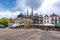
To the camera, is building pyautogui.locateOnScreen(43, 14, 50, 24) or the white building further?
building pyautogui.locateOnScreen(43, 14, 50, 24)

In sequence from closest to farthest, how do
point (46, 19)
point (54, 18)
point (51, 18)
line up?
point (54, 18) → point (51, 18) → point (46, 19)

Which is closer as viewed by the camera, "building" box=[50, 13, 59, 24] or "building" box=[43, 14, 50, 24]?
"building" box=[50, 13, 59, 24]

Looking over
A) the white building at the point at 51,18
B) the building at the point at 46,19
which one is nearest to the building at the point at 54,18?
the white building at the point at 51,18

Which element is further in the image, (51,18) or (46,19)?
(46,19)

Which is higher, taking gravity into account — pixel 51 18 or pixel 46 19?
pixel 51 18

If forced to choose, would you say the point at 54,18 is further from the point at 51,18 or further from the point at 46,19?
the point at 46,19

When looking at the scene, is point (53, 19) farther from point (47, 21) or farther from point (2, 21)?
point (2, 21)

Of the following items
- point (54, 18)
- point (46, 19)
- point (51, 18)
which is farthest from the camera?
point (46, 19)

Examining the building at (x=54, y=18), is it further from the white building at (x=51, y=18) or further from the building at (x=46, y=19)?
the building at (x=46, y=19)

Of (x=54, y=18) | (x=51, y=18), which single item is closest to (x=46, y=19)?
(x=51, y=18)

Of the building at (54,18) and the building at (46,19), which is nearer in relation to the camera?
the building at (54,18)

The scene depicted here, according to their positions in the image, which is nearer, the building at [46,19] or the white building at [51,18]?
the white building at [51,18]

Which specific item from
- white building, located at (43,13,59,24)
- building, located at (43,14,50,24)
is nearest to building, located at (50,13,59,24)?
white building, located at (43,13,59,24)

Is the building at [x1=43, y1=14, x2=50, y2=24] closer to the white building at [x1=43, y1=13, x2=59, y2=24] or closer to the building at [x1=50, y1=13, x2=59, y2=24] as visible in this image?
the white building at [x1=43, y1=13, x2=59, y2=24]
